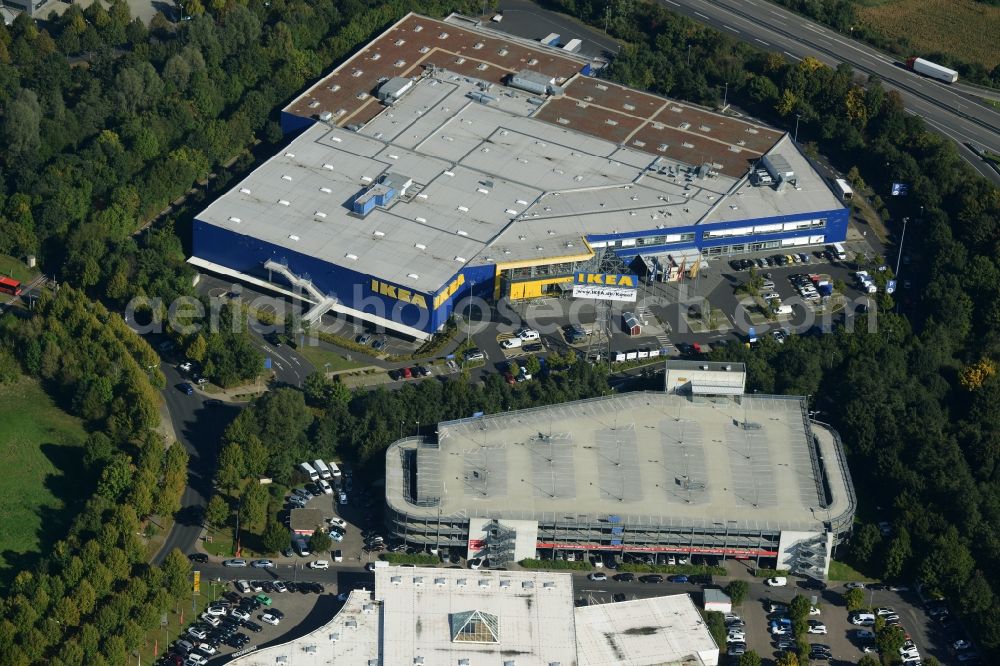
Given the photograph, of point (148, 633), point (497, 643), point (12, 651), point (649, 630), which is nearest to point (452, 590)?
point (497, 643)

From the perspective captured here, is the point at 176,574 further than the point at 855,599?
No

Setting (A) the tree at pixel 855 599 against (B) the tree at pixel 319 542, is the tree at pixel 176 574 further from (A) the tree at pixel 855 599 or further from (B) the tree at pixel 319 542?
(A) the tree at pixel 855 599

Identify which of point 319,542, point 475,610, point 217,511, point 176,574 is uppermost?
point 475,610

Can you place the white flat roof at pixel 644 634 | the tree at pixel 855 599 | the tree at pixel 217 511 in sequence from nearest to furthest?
the white flat roof at pixel 644 634 → the tree at pixel 855 599 → the tree at pixel 217 511

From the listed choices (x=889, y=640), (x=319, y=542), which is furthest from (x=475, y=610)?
(x=889, y=640)

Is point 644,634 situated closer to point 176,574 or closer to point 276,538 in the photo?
point 276,538

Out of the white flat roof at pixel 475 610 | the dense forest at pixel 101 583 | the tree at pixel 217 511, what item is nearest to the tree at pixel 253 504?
the tree at pixel 217 511
